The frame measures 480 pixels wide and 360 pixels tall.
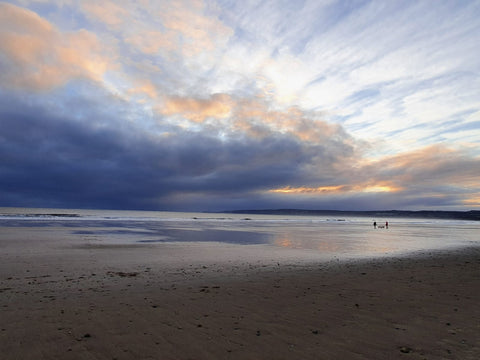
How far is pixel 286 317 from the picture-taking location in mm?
6988

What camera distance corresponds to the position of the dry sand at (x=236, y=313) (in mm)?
5320

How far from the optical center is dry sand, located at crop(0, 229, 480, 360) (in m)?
5.32

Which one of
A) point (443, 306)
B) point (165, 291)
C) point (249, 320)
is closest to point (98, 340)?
point (249, 320)

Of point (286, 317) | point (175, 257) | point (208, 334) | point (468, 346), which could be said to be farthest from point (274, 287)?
point (175, 257)

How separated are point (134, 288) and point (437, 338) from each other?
319 inches

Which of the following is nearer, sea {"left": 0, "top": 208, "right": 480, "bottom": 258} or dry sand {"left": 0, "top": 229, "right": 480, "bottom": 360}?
dry sand {"left": 0, "top": 229, "right": 480, "bottom": 360}

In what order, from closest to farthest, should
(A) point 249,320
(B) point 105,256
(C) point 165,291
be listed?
(A) point 249,320 → (C) point 165,291 → (B) point 105,256

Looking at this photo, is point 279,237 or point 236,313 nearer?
point 236,313

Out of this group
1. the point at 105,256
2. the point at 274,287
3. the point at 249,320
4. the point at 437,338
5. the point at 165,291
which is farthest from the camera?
the point at 105,256

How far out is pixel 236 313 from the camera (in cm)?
720

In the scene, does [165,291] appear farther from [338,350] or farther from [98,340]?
[338,350]

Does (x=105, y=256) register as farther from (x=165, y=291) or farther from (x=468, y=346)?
(x=468, y=346)

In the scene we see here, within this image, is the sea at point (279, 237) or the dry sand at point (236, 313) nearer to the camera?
the dry sand at point (236, 313)

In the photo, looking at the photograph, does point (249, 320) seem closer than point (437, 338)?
No
